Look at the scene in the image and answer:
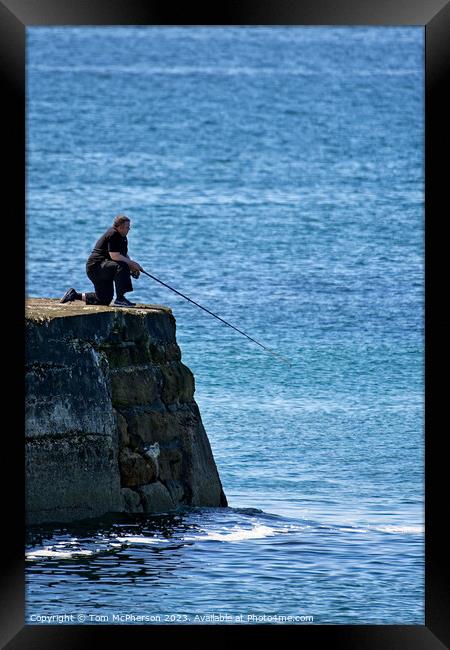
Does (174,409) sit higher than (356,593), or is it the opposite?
(174,409)

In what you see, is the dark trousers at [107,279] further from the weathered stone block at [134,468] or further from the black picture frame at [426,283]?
the black picture frame at [426,283]

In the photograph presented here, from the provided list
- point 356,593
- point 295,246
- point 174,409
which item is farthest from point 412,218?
point 356,593

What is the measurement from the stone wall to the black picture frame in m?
3.92

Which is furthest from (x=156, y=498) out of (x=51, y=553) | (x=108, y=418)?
(x=51, y=553)

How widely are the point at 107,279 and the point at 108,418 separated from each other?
1.39m

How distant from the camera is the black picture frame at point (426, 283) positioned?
11477 millimetres

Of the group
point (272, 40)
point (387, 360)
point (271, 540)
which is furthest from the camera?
point (272, 40)

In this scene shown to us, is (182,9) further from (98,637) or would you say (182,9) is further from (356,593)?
(356,593)

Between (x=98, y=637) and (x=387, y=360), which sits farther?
(x=387, y=360)

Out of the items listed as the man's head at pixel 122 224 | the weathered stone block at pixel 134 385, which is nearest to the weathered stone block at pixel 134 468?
the weathered stone block at pixel 134 385

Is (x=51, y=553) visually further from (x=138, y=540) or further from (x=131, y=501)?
(x=131, y=501)

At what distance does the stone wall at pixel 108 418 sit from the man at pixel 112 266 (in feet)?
0.86

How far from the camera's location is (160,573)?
575 inches

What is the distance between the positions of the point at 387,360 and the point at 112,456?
1283 centimetres
